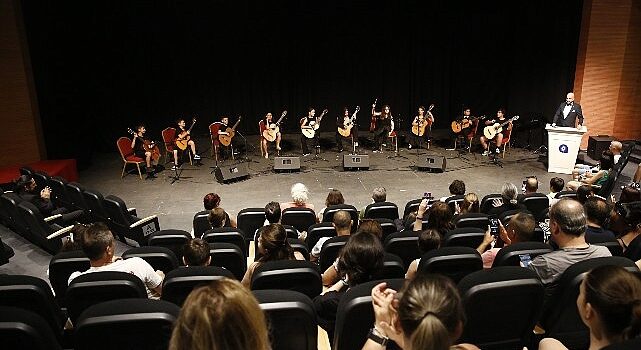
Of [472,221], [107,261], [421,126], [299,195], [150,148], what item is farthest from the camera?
[421,126]

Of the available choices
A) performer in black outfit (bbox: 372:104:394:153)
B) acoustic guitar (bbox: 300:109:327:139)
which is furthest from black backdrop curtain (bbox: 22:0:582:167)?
acoustic guitar (bbox: 300:109:327:139)

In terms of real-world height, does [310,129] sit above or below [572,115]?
below

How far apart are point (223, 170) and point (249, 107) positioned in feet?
16.8

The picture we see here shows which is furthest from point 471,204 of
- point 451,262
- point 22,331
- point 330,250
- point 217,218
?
point 22,331

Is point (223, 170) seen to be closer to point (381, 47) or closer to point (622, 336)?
point (381, 47)

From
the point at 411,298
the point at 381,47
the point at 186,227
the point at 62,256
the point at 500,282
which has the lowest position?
the point at 186,227

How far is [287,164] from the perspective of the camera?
457 inches

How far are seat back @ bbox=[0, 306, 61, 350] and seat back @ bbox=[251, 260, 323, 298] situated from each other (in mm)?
1146

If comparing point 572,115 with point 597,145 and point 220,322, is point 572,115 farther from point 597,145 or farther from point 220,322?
point 220,322

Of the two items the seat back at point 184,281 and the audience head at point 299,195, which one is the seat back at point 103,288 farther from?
the audience head at point 299,195

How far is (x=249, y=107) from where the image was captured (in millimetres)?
15695

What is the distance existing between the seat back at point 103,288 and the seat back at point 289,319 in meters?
0.88

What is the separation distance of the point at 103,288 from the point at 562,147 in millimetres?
10405

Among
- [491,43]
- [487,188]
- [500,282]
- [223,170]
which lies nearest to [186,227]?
[223,170]
